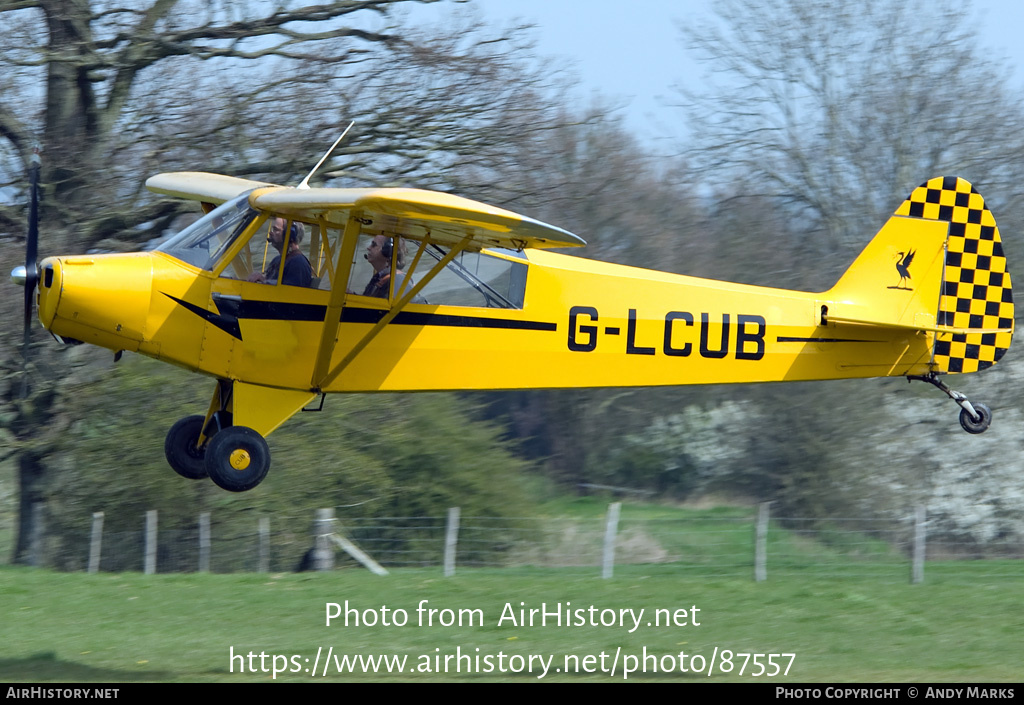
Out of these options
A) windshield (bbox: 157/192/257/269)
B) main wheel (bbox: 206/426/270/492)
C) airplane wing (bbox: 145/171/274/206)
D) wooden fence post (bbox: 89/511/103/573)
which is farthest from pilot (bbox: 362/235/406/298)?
wooden fence post (bbox: 89/511/103/573)

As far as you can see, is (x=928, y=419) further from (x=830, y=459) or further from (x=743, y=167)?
(x=743, y=167)

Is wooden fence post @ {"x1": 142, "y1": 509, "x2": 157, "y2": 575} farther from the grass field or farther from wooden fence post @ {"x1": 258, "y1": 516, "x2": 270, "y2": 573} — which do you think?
the grass field

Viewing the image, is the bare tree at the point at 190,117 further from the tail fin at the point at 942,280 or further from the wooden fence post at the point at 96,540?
the tail fin at the point at 942,280

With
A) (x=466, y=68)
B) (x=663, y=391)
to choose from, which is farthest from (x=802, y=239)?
(x=466, y=68)

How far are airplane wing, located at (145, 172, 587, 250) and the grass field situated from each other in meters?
3.85

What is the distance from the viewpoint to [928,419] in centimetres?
1862

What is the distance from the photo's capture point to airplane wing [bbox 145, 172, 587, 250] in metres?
6.90

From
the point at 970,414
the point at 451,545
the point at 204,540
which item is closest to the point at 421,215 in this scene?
the point at 970,414

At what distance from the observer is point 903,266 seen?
9883 mm

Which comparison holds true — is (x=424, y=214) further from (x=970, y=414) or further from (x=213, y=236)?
(x=970, y=414)

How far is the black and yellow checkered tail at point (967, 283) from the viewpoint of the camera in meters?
9.65

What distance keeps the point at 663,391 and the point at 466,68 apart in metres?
8.18

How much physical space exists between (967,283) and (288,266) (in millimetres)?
5944

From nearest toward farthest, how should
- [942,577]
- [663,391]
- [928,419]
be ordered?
1. [942,577]
2. [928,419]
3. [663,391]
